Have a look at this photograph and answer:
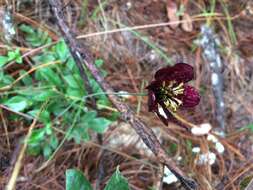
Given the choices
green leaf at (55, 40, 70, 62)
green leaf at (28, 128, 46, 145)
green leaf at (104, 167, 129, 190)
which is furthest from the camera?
green leaf at (55, 40, 70, 62)

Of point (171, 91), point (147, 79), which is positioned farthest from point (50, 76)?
point (171, 91)

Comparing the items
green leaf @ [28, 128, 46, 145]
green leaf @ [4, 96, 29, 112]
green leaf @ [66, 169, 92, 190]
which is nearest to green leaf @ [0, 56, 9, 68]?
green leaf @ [4, 96, 29, 112]

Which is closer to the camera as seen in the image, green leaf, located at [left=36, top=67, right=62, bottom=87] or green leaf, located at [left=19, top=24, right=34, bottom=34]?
green leaf, located at [left=36, top=67, right=62, bottom=87]

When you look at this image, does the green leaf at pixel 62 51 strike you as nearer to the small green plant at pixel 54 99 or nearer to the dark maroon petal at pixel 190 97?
the small green plant at pixel 54 99

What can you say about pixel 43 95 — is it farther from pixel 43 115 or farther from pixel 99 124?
pixel 99 124

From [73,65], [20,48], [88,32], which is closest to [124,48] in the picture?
[88,32]

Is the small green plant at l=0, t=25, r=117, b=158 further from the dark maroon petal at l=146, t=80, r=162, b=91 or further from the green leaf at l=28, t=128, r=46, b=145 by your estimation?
the dark maroon petal at l=146, t=80, r=162, b=91

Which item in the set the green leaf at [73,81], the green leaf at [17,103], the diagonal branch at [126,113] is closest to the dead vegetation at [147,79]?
the green leaf at [17,103]
